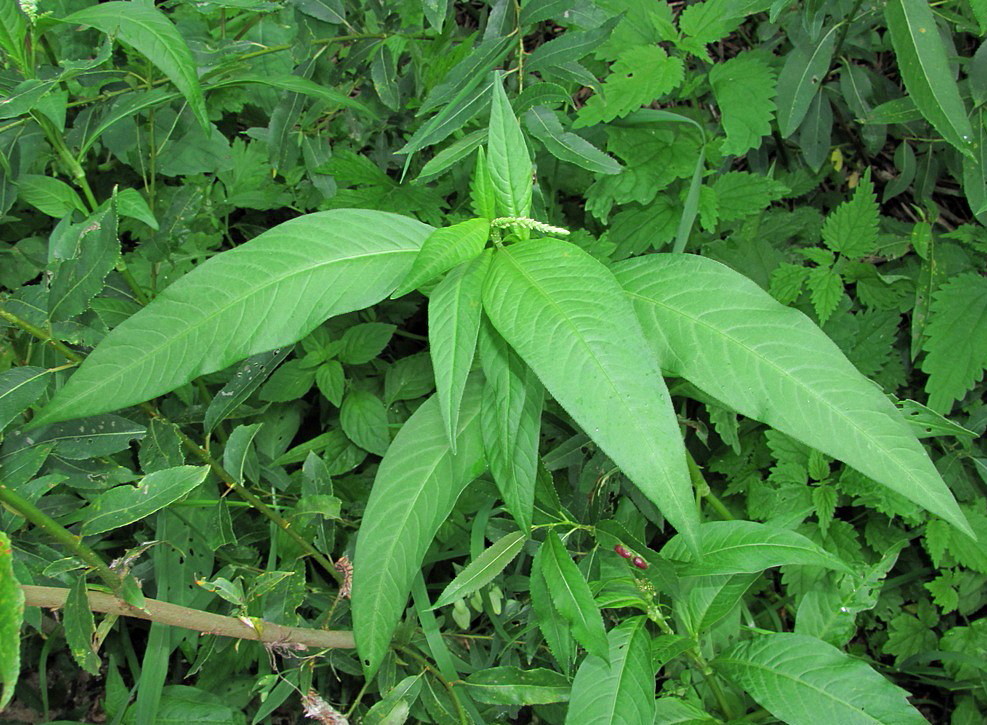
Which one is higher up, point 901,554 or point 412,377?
point 412,377

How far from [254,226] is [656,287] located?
195 cm

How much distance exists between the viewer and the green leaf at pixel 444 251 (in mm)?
1258

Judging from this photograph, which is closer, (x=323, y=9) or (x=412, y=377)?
(x=323, y=9)

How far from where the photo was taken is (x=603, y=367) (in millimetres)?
1151

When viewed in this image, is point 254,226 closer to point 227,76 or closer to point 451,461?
point 227,76

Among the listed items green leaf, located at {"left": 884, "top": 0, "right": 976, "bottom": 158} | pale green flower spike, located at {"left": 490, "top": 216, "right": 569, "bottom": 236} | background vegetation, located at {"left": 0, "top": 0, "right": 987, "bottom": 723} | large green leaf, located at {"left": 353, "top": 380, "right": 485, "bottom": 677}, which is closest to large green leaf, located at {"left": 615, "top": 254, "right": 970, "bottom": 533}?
background vegetation, located at {"left": 0, "top": 0, "right": 987, "bottom": 723}

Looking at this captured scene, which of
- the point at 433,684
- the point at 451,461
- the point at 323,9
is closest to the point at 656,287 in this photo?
the point at 451,461

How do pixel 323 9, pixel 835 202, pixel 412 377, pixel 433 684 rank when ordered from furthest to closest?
pixel 835 202, pixel 412 377, pixel 323 9, pixel 433 684

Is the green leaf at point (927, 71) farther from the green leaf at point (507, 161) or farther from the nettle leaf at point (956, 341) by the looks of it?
the green leaf at point (507, 161)

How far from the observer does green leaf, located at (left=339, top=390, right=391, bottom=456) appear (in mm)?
2309

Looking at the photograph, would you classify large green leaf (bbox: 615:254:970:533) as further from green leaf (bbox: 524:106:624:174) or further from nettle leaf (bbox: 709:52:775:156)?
nettle leaf (bbox: 709:52:775:156)

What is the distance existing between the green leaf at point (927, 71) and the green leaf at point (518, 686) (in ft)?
5.35

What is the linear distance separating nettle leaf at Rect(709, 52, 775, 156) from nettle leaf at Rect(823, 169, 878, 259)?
37 centimetres

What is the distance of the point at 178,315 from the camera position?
53.1 inches
